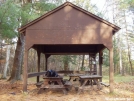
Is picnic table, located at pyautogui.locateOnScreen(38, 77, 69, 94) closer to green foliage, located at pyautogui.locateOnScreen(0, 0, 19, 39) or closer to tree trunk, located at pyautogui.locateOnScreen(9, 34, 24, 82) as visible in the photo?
green foliage, located at pyautogui.locateOnScreen(0, 0, 19, 39)

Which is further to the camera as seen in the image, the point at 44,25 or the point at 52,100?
the point at 44,25

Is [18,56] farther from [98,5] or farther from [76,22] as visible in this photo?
[98,5]

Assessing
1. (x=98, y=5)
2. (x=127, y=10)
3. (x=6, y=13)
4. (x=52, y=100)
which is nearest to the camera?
(x=52, y=100)

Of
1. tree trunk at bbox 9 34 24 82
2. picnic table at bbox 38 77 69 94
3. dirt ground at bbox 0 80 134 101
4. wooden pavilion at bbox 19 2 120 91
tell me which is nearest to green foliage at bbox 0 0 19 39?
wooden pavilion at bbox 19 2 120 91

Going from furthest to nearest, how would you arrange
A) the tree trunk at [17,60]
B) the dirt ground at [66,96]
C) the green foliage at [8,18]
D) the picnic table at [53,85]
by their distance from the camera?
the tree trunk at [17,60] < the green foliage at [8,18] < the picnic table at [53,85] < the dirt ground at [66,96]

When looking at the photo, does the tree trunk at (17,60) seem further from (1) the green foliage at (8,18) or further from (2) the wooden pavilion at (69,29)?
(2) the wooden pavilion at (69,29)

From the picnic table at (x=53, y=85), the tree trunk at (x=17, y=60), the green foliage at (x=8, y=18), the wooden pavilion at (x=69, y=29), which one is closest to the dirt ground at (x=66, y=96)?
the picnic table at (x=53, y=85)

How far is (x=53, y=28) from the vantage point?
8242mm

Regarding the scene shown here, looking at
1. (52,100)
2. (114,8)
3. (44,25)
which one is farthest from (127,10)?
(52,100)

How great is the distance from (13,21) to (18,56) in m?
5.00

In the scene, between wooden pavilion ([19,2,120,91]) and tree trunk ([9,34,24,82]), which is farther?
tree trunk ([9,34,24,82])

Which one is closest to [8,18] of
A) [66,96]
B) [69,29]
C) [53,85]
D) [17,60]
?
[69,29]

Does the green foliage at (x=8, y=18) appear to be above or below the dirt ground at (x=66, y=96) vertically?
above

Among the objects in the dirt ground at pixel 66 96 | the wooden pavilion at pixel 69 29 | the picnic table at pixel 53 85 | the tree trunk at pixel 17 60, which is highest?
the wooden pavilion at pixel 69 29
